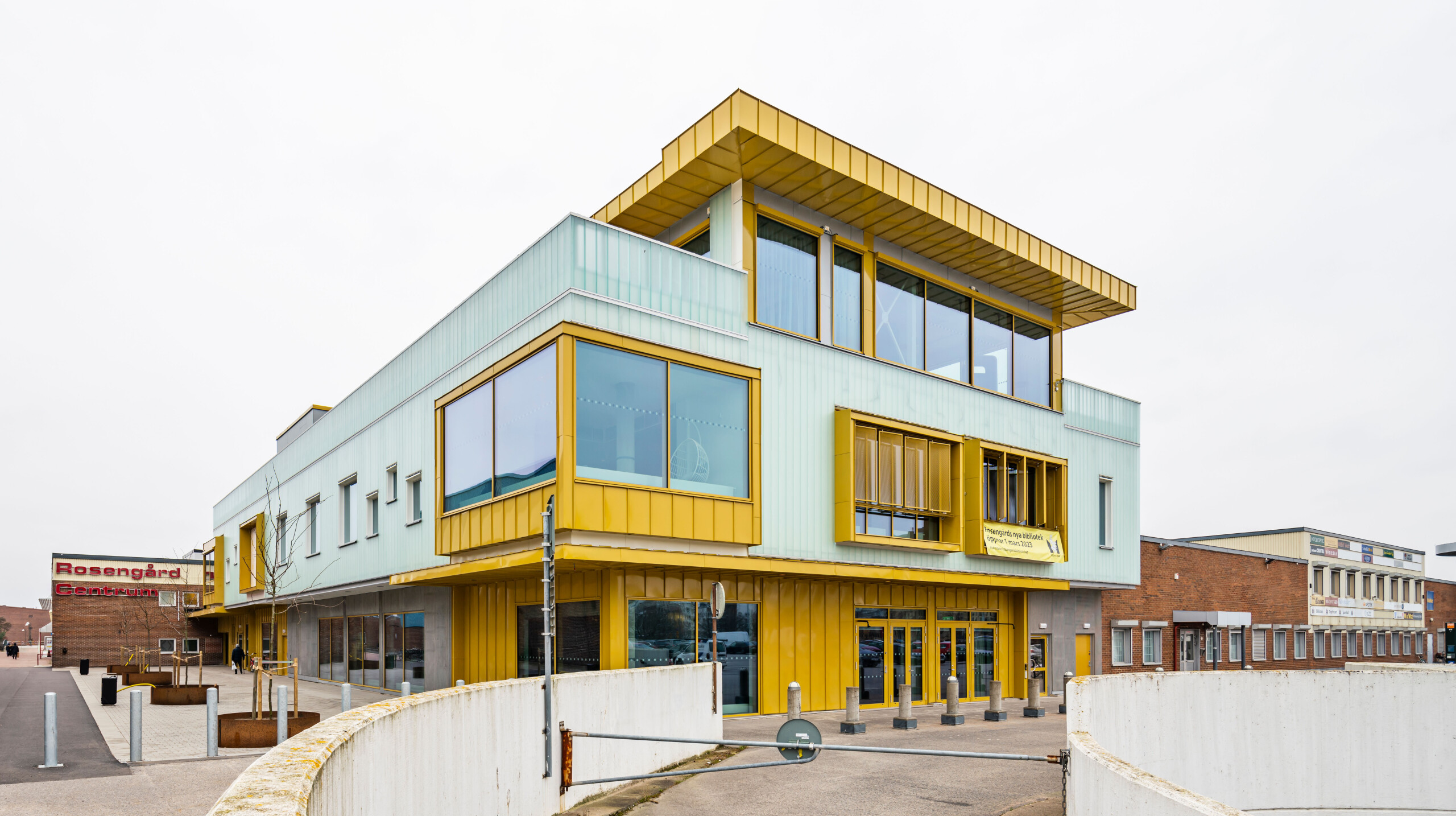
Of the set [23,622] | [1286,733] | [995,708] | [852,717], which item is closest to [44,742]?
[852,717]

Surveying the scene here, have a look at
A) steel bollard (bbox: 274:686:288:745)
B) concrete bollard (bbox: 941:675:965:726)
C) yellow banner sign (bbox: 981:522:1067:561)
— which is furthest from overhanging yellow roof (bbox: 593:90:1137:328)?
steel bollard (bbox: 274:686:288:745)

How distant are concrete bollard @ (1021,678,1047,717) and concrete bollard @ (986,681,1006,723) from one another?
1.15 meters

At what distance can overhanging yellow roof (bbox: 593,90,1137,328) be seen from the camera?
19.3m

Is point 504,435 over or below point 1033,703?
A: over

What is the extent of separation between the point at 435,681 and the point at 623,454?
1064cm

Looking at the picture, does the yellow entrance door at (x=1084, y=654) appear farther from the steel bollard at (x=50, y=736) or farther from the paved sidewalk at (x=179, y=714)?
the steel bollard at (x=50, y=736)

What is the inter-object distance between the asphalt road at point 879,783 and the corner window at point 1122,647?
14.8 meters

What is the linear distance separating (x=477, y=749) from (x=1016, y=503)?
19358mm

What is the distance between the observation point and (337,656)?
3409cm

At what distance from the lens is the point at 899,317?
2398cm

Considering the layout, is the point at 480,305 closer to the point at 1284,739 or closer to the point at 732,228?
the point at 732,228

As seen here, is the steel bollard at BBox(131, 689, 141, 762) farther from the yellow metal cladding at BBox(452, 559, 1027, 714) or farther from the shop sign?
the shop sign

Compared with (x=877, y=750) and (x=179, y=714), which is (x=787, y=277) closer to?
(x=877, y=750)

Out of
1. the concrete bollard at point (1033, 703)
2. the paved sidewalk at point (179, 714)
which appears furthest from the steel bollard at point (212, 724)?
the concrete bollard at point (1033, 703)
